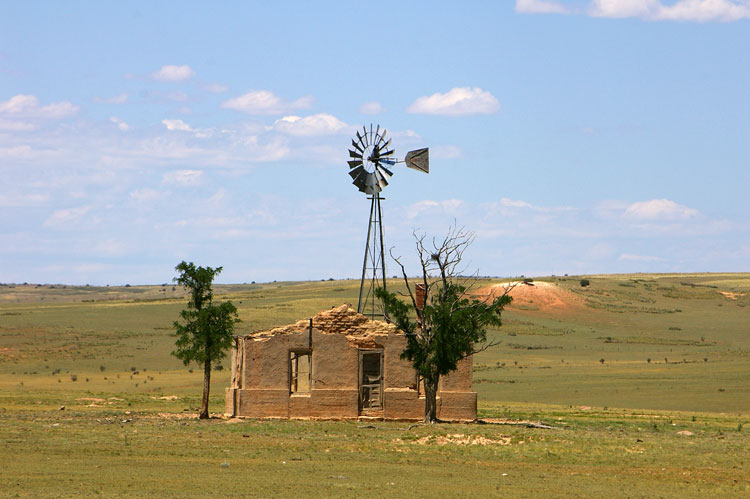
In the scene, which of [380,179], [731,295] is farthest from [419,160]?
[731,295]

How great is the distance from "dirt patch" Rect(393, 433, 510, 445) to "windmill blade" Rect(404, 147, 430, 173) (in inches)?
504

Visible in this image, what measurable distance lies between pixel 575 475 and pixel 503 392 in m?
29.5

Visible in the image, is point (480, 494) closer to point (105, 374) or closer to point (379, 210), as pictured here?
point (379, 210)

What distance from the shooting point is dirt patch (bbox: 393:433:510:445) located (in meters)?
28.8

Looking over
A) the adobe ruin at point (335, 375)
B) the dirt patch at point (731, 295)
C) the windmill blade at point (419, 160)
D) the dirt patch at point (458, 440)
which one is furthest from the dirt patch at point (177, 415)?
the dirt patch at point (731, 295)

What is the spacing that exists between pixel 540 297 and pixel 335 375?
72.3 meters

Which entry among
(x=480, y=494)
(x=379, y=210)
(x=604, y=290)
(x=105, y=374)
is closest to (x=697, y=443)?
(x=480, y=494)

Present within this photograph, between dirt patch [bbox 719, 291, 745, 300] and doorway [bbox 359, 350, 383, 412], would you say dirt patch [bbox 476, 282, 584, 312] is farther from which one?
doorway [bbox 359, 350, 383, 412]

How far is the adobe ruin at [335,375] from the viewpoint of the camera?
3494cm

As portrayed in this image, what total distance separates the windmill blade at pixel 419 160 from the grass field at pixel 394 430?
→ 395 inches

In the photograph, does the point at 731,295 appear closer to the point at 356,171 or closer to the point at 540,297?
the point at 540,297

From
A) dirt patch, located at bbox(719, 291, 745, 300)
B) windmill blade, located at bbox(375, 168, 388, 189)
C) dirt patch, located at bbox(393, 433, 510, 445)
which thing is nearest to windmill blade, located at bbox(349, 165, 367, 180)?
windmill blade, located at bbox(375, 168, 388, 189)

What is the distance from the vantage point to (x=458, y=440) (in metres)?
29.2

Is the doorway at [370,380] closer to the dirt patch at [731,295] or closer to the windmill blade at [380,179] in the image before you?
the windmill blade at [380,179]
